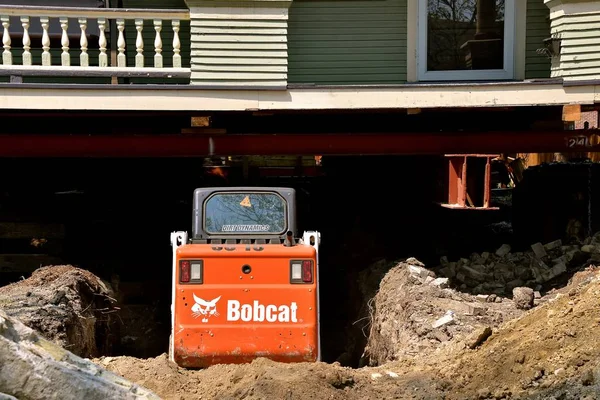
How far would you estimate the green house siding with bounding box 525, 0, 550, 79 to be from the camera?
11359mm

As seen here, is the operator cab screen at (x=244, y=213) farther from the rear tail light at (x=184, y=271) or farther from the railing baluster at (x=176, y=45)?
the railing baluster at (x=176, y=45)

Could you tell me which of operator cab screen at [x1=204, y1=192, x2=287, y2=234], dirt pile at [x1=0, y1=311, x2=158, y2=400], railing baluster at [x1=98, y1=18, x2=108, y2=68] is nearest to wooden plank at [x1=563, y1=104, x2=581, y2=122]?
operator cab screen at [x1=204, y1=192, x2=287, y2=234]

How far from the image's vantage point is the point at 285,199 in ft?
29.0

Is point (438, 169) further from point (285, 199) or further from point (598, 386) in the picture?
point (598, 386)

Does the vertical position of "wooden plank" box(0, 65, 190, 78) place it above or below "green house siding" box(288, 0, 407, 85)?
below

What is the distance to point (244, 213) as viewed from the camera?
8852 mm

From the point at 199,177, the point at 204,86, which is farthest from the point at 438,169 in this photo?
the point at 204,86

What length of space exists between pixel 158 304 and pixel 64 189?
252 centimetres

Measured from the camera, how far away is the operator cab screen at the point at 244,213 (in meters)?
8.79

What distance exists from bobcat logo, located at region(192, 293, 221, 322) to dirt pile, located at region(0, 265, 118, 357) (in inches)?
55.1

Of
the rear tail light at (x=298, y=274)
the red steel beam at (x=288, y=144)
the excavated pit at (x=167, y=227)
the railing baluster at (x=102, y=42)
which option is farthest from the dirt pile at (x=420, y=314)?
the railing baluster at (x=102, y=42)

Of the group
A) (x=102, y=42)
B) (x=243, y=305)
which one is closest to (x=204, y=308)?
(x=243, y=305)

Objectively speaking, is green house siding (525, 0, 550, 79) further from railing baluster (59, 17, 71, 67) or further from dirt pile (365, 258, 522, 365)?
railing baluster (59, 17, 71, 67)

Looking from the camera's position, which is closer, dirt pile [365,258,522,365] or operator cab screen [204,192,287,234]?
dirt pile [365,258,522,365]
